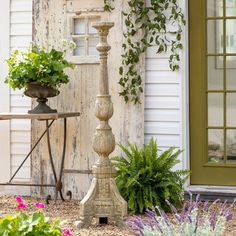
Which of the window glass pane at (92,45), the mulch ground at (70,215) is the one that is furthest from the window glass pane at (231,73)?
the window glass pane at (92,45)

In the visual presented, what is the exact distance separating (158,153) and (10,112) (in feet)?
5.57

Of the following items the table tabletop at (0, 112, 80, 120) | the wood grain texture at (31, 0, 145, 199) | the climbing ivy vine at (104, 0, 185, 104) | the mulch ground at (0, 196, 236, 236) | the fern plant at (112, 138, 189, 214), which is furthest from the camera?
the wood grain texture at (31, 0, 145, 199)

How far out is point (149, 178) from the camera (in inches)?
257

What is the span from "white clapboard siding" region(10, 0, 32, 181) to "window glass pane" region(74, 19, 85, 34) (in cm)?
50

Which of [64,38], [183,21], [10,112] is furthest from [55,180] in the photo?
[183,21]

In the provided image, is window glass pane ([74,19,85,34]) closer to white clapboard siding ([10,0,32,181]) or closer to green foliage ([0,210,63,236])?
white clapboard siding ([10,0,32,181])

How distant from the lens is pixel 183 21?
716cm

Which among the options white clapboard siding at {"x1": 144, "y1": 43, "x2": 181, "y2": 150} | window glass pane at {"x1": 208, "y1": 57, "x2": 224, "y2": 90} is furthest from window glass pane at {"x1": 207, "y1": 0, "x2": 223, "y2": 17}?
white clapboard siding at {"x1": 144, "y1": 43, "x2": 181, "y2": 150}

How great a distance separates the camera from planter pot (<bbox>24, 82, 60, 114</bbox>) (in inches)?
280

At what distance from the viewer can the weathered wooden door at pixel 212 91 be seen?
23.7ft

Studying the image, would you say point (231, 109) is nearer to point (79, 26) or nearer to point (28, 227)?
point (79, 26)

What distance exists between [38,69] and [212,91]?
5.79 feet

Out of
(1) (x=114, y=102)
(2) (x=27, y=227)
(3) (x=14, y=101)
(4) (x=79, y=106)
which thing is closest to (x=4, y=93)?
(3) (x=14, y=101)

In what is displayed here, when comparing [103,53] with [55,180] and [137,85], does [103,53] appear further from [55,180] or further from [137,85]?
[55,180]
